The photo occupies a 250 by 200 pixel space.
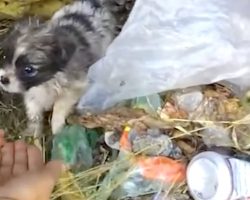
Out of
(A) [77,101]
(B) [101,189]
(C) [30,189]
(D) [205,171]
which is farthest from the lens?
(A) [77,101]

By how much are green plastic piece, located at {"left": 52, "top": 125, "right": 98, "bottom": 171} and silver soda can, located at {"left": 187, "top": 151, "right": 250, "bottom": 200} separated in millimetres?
273

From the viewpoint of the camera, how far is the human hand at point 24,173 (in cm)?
146

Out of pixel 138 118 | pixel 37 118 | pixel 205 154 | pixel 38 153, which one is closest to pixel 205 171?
pixel 205 154

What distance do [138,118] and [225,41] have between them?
0.77 feet

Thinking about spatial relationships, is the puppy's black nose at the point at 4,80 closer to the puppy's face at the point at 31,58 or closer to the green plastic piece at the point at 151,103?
the puppy's face at the point at 31,58

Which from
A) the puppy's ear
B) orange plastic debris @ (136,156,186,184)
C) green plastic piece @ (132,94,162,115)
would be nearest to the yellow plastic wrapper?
the puppy's ear

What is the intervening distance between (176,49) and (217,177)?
28 cm

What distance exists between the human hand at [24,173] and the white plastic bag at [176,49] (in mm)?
217

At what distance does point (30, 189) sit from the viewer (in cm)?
147

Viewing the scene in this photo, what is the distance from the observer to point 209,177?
5.26ft

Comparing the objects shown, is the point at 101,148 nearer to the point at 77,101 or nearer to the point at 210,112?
the point at 77,101

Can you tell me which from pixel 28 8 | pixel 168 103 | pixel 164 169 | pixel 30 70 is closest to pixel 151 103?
pixel 168 103

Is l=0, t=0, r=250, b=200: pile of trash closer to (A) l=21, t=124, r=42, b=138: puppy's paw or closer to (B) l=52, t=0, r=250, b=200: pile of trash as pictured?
(B) l=52, t=0, r=250, b=200: pile of trash

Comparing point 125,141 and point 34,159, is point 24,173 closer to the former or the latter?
point 34,159
